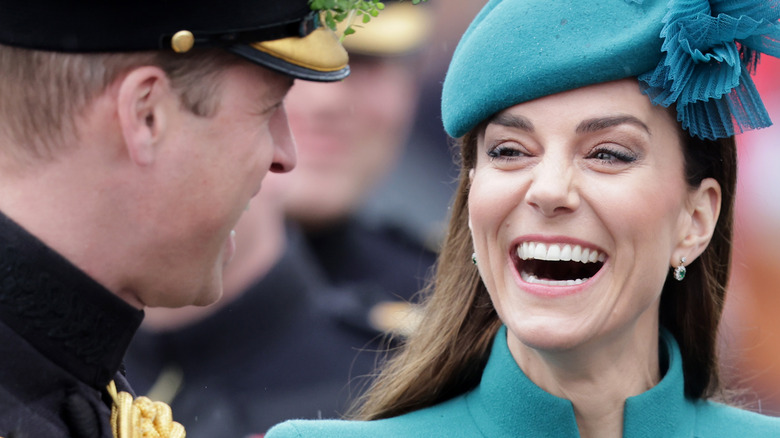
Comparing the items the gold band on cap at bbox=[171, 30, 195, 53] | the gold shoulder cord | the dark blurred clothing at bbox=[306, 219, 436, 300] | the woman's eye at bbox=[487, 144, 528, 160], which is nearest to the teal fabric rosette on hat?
the woman's eye at bbox=[487, 144, 528, 160]

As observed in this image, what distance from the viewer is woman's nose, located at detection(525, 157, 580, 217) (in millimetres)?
2877

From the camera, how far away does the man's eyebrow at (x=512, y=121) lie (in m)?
2.98

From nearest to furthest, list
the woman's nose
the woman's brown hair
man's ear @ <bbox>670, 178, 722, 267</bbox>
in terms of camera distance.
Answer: the woman's nose, man's ear @ <bbox>670, 178, 722, 267</bbox>, the woman's brown hair

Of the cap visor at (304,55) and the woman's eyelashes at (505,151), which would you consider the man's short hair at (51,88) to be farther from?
the woman's eyelashes at (505,151)

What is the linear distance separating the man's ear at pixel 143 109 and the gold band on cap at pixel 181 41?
57 millimetres

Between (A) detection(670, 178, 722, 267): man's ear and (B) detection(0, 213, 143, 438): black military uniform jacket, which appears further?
(A) detection(670, 178, 722, 267): man's ear

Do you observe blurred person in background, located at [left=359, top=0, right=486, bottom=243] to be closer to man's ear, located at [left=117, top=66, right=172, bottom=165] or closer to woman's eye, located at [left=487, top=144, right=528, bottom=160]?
woman's eye, located at [left=487, top=144, right=528, bottom=160]

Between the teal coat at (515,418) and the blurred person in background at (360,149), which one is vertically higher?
the teal coat at (515,418)

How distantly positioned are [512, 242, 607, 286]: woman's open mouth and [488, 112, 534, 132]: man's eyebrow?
306 millimetres

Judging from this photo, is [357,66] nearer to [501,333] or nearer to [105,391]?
[501,333]

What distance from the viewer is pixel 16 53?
227cm

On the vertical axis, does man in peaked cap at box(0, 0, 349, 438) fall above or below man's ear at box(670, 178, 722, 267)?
above

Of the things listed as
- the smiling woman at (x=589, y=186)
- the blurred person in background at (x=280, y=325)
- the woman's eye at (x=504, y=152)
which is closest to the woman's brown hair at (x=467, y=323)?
the smiling woman at (x=589, y=186)

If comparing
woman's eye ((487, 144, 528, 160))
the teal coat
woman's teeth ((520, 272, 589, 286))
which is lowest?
the teal coat
